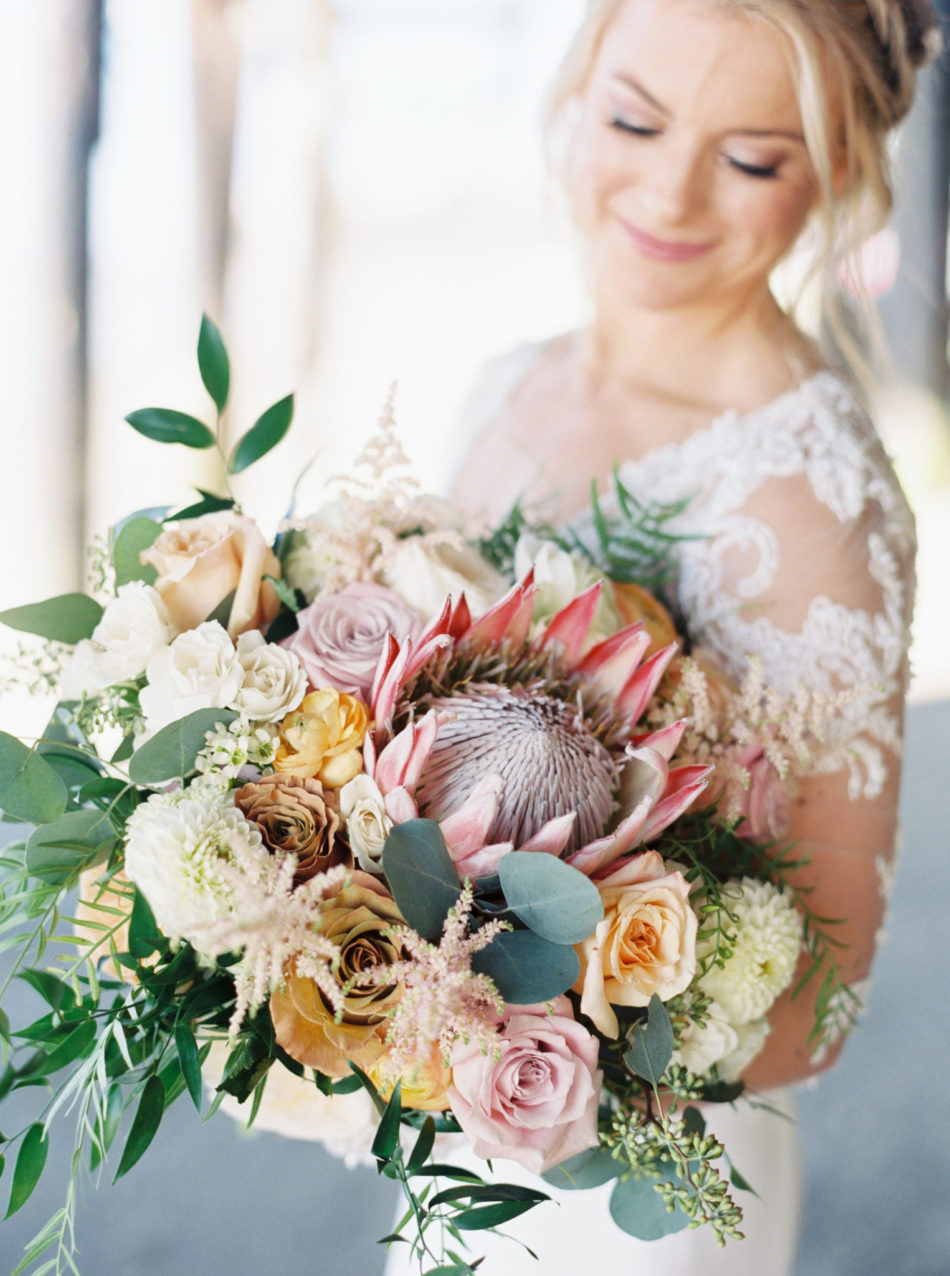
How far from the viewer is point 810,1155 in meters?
1.97

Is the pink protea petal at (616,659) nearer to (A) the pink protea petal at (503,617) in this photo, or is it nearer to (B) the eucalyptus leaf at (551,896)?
(A) the pink protea petal at (503,617)

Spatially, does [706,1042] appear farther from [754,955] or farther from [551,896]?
[551,896]

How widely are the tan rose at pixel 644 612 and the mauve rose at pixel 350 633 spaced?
21 centimetres

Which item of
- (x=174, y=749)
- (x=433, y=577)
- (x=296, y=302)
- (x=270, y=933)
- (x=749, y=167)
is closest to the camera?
(x=270, y=933)

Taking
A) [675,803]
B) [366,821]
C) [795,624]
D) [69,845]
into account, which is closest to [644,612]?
[795,624]

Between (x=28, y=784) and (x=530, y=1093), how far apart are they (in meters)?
0.35

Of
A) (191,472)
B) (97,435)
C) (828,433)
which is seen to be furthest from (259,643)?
(191,472)

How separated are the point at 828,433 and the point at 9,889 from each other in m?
0.80

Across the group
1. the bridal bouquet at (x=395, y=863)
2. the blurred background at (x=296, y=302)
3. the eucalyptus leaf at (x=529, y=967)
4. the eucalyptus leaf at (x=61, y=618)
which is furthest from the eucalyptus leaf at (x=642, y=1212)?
the blurred background at (x=296, y=302)

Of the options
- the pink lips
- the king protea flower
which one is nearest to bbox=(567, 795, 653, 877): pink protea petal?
the king protea flower

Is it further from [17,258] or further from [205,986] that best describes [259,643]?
[17,258]

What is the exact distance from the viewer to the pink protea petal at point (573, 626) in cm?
66

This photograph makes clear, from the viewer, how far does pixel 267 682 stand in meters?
0.60

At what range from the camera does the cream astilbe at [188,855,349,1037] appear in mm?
461
